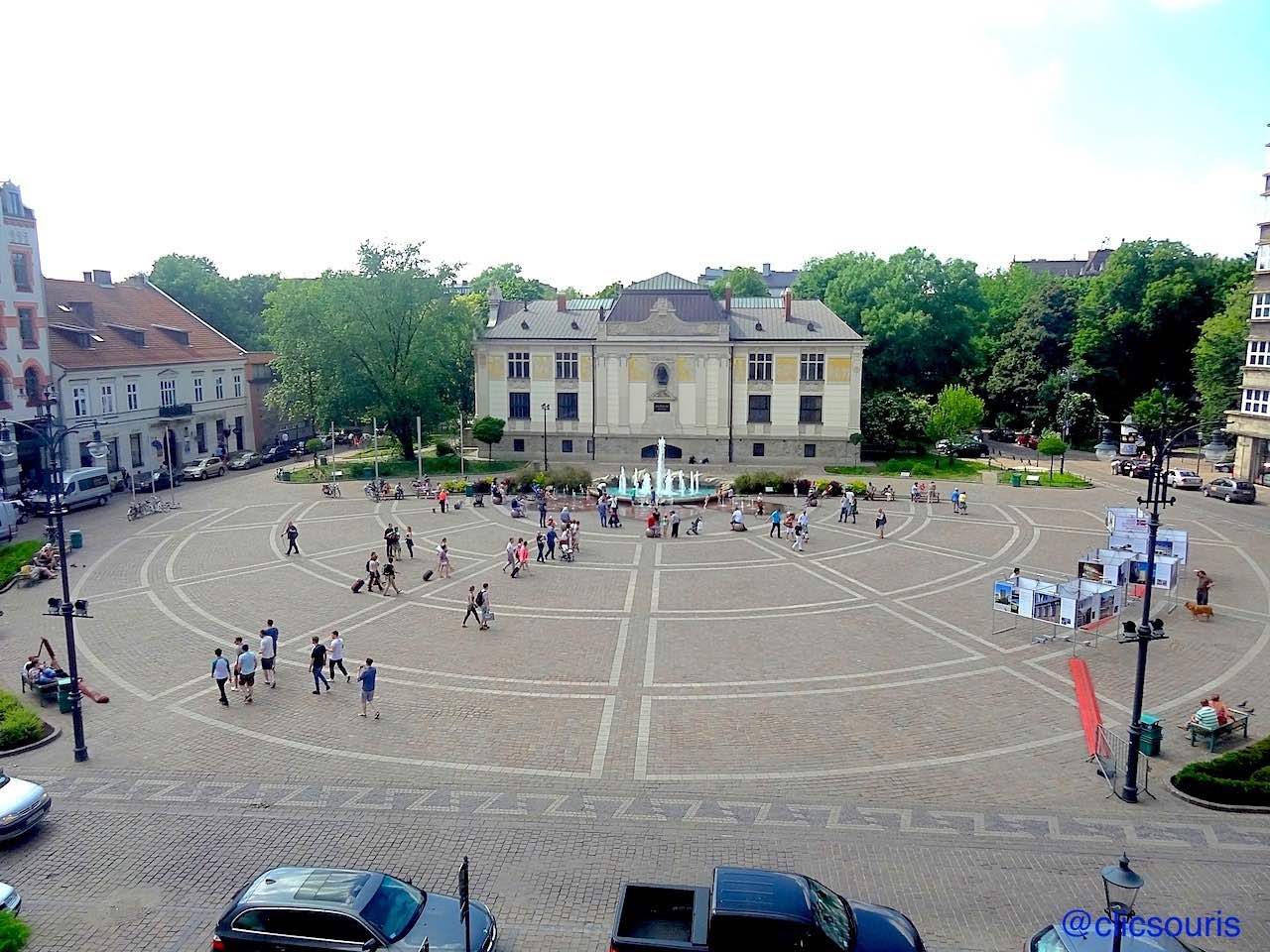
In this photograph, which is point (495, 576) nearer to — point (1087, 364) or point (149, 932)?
point (149, 932)

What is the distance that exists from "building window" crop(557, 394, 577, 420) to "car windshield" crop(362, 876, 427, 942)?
52.6 metres

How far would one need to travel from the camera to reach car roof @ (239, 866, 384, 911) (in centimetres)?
1305

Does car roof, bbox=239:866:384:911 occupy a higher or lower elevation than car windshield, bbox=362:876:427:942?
higher

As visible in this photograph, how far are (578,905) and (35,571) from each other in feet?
99.2

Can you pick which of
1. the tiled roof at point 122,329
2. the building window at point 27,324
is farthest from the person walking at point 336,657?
the tiled roof at point 122,329

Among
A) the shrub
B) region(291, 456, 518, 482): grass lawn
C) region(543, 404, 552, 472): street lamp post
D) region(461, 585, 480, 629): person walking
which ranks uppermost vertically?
region(543, 404, 552, 472): street lamp post

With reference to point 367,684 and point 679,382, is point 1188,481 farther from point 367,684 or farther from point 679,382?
point 367,684

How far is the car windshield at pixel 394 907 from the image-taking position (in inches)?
508

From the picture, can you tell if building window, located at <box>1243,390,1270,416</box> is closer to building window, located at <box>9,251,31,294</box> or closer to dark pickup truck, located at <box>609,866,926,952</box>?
dark pickup truck, located at <box>609,866,926,952</box>

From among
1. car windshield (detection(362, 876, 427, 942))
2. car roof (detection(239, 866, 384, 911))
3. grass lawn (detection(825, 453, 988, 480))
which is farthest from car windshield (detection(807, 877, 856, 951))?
grass lawn (detection(825, 453, 988, 480))

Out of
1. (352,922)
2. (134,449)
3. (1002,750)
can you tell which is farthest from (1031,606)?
(134,449)

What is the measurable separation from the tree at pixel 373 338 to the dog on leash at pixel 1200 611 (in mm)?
46682

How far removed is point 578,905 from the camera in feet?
47.8

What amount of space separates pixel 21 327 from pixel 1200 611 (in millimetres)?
57381
